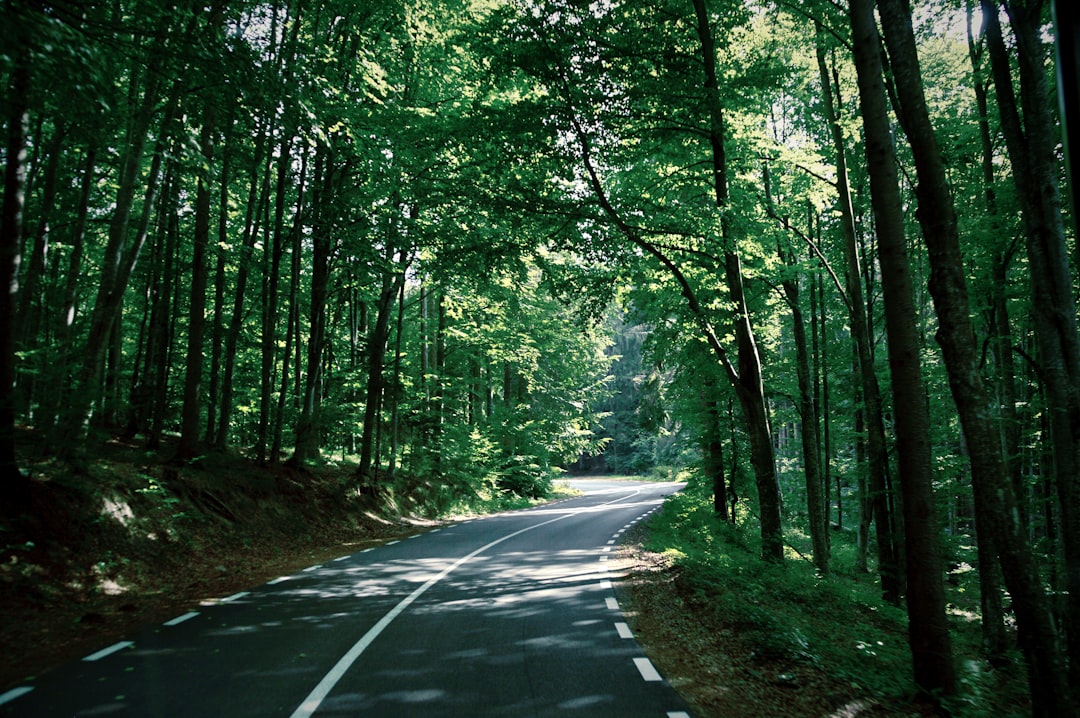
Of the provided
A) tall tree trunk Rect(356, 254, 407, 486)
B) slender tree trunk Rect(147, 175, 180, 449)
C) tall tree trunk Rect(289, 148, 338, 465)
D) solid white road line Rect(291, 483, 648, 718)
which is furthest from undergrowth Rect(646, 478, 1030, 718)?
slender tree trunk Rect(147, 175, 180, 449)

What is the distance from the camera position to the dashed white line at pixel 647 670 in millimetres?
5445

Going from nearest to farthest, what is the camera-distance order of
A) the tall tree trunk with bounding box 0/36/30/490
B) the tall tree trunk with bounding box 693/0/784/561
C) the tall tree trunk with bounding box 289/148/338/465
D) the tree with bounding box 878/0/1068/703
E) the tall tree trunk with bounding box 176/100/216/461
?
1. the tree with bounding box 878/0/1068/703
2. the tall tree trunk with bounding box 0/36/30/490
3. the tall tree trunk with bounding box 693/0/784/561
4. the tall tree trunk with bounding box 176/100/216/461
5. the tall tree trunk with bounding box 289/148/338/465

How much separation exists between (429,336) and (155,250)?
1152cm

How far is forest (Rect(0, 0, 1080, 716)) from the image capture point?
568cm

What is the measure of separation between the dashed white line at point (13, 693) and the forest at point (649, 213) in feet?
15.0

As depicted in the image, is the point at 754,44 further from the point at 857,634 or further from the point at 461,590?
the point at 461,590

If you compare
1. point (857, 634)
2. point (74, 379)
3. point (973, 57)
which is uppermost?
point (973, 57)

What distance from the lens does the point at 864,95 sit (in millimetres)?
5910

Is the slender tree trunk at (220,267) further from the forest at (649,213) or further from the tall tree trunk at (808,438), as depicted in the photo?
the tall tree trunk at (808,438)

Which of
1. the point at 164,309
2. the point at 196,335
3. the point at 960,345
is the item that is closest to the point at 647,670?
the point at 960,345

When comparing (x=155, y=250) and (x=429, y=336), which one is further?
(x=429, y=336)

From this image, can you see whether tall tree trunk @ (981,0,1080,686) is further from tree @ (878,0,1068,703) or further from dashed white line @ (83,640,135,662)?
dashed white line @ (83,640,135,662)

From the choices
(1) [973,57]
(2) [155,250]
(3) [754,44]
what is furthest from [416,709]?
(2) [155,250]

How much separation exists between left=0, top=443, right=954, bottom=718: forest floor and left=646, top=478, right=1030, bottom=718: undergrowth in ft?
0.85
